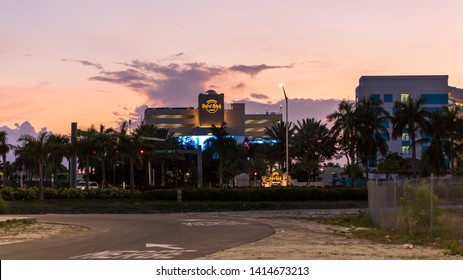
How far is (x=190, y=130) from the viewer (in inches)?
7589

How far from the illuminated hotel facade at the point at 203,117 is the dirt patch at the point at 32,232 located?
420 feet

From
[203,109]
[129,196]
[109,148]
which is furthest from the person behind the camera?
[203,109]

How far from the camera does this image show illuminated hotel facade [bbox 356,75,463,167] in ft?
412

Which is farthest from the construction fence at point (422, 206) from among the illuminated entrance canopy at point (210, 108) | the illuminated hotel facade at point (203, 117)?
the illuminated entrance canopy at point (210, 108)

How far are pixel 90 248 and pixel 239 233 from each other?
786 cm

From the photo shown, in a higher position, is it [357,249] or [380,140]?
[380,140]

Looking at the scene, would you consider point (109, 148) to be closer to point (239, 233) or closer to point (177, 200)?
point (177, 200)

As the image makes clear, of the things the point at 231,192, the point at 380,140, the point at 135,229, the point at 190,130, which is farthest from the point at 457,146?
the point at 190,130

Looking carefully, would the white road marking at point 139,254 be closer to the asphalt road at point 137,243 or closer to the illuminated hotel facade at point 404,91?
the asphalt road at point 137,243

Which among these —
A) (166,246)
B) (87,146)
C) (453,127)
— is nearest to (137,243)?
(166,246)

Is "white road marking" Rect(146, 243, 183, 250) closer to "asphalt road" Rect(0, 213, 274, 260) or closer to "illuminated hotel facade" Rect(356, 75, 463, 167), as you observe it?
"asphalt road" Rect(0, 213, 274, 260)

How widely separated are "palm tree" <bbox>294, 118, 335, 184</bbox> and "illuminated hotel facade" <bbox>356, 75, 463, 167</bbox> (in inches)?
560

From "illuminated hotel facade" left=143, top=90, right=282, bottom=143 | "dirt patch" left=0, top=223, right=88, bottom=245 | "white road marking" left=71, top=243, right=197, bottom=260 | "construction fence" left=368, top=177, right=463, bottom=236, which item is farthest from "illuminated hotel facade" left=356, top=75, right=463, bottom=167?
"white road marking" left=71, top=243, right=197, bottom=260

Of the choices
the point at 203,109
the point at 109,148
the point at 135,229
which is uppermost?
the point at 203,109
